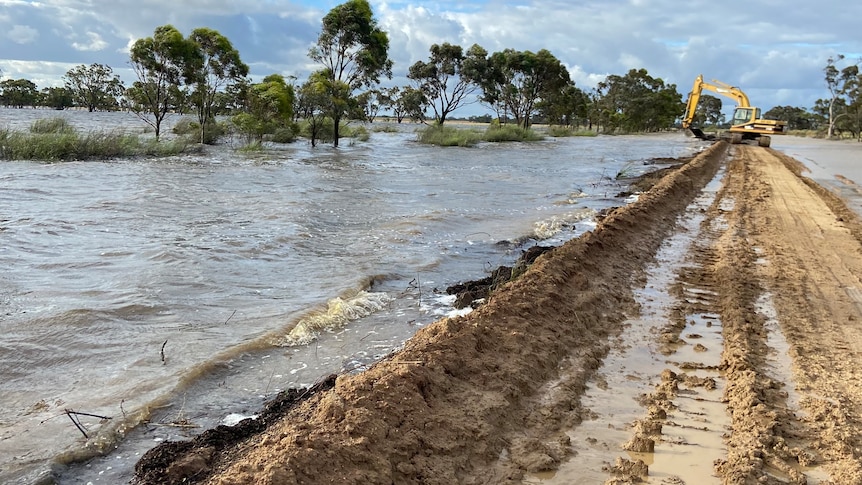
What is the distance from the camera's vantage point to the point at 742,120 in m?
51.2

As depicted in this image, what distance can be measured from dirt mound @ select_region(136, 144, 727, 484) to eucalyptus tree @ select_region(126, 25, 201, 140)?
26.3m

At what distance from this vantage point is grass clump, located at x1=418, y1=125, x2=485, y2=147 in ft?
142

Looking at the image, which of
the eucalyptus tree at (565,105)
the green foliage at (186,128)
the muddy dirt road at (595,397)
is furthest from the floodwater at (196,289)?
the eucalyptus tree at (565,105)

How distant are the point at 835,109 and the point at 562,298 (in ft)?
327

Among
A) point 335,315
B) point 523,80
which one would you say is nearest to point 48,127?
point 335,315

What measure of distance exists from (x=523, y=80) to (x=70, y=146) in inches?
1816

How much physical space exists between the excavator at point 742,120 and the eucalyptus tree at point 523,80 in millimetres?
12517

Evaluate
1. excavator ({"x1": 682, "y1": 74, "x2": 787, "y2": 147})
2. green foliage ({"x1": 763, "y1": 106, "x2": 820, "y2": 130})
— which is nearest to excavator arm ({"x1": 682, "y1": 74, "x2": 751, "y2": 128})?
excavator ({"x1": 682, "y1": 74, "x2": 787, "y2": 147})

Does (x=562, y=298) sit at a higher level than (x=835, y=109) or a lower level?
lower

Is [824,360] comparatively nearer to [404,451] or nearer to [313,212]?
[404,451]

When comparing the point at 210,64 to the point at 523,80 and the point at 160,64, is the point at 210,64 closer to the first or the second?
the point at 160,64

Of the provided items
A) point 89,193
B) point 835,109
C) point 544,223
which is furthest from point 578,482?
point 835,109

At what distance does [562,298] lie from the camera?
625 cm

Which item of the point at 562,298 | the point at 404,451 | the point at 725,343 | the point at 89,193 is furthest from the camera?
the point at 89,193
